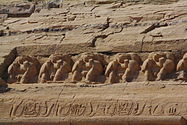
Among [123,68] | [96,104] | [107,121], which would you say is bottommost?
[107,121]

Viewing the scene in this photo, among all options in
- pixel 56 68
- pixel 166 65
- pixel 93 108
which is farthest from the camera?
pixel 56 68

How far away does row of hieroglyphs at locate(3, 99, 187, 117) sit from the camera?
7367 mm

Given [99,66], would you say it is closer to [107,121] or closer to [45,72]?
[45,72]

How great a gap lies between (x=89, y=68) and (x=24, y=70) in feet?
3.37

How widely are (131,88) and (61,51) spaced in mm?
1436

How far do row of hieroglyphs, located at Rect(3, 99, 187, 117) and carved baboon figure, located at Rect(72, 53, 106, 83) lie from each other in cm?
56

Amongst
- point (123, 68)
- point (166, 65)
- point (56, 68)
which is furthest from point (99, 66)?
point (166, 65)

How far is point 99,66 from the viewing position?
27.2 feet

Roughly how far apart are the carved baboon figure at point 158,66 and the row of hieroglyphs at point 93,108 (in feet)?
1.86

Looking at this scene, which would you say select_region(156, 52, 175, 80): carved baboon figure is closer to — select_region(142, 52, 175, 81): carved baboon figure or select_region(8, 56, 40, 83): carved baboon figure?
select_region(142, 52, 175, 81): carved baboon figure

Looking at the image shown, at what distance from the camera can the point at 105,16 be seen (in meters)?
9.39

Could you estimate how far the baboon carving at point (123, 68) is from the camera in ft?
26.5

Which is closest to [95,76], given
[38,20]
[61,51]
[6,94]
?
[61,51]

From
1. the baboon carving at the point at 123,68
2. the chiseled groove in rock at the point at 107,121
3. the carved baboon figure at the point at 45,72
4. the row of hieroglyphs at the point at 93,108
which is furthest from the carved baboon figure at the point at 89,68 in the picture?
the chiseled groove in rock at the point at 107,121
